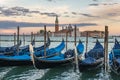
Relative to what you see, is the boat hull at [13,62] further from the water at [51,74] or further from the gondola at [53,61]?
the gondola at [53,61]

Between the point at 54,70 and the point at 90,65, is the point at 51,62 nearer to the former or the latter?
the point at 54,70

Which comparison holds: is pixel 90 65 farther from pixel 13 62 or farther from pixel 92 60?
pixel 13 62

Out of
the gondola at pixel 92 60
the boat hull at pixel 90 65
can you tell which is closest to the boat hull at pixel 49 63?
the gondola at pixel 92 60

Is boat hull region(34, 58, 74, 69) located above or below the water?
above

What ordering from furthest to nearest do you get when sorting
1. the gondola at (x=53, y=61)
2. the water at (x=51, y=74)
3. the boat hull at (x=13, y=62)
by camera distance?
the boat hull at (x=13, y=62)
the gondola at (x=53, y=61)
the water at (x=51, y=74)

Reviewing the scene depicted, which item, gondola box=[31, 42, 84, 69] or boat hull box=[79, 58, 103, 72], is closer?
boat hull box=[79, 58, 103, 72]

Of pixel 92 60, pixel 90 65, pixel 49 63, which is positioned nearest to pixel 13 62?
pixel 49 63

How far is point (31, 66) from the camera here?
23438 mm

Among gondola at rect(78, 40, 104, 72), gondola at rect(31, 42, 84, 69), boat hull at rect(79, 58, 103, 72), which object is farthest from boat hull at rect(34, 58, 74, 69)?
boat hull at rect(79, 58, 103, 72)

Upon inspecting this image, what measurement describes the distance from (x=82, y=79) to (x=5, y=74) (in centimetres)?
484

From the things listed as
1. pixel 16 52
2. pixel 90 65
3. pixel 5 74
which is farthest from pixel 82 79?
pixel 16 52

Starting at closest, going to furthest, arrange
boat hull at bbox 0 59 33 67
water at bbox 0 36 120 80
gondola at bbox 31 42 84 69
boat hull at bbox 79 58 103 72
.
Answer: water at bbox 0 36 120 80 → boat hull at bbox 79 58 103 72 → gondola at bbox 31 42 84 69 → boat hull at bbox 0 59 33 67

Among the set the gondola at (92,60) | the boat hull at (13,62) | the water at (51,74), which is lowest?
the water at (51,74)

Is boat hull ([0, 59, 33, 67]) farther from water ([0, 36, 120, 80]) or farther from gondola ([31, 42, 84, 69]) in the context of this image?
gondola ([31, 42, 84, 69])
